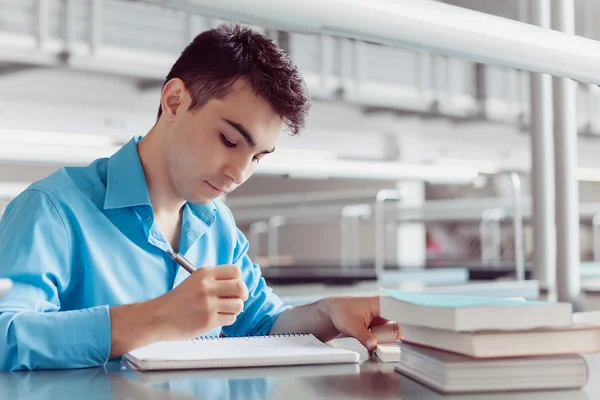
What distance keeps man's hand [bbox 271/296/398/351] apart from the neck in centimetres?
28

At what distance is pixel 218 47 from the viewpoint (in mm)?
1261

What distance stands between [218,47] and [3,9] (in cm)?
407

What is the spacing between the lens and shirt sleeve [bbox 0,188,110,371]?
91cm

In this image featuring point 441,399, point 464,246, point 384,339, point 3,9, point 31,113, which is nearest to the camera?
point 441,399

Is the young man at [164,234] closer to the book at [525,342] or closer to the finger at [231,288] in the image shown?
the finger at [231,288]

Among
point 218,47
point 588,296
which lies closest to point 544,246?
point 588,296

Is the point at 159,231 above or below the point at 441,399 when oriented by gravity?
above

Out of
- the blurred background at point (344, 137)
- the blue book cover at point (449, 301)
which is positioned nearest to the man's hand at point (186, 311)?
the blue book cover at point (449, 301)

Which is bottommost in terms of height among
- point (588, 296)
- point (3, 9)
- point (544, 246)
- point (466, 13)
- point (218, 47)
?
point (588, 296)

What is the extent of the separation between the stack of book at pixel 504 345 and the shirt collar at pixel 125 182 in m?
0.57

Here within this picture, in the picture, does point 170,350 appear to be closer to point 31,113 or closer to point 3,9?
point 31,113

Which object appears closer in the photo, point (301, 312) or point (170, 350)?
point (170, 350)

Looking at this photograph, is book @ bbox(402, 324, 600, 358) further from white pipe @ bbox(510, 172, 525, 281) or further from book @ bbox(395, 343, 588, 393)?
white pipe @ bbox(510, 172, 525, 281)

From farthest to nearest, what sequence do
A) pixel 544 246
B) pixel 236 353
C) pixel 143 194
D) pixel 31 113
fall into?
pixel 31 113 → pixel 544 246 → pixel 143 194 → pixel 236 353
